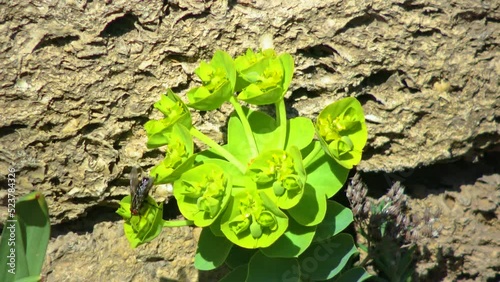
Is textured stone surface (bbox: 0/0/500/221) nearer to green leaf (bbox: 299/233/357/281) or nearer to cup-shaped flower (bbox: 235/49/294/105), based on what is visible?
cup-shaped flower (bbox: 235/49/294/105)

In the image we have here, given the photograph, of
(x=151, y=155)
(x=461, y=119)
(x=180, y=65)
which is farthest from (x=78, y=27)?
(x=461, y=119)

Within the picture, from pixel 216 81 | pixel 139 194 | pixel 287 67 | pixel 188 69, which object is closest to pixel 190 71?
pixel 188 69

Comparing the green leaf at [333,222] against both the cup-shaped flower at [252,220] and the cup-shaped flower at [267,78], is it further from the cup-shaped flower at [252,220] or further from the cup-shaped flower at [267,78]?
the cup-shaped flower at [267,78]

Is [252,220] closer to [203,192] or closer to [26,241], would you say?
[203,192]

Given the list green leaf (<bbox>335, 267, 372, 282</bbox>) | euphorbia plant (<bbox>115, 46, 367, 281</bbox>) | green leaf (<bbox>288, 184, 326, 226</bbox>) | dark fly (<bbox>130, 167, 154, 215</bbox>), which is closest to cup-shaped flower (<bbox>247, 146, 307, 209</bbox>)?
euphorbia plant (<bbox>115, 46, 367, 281</bbox>)

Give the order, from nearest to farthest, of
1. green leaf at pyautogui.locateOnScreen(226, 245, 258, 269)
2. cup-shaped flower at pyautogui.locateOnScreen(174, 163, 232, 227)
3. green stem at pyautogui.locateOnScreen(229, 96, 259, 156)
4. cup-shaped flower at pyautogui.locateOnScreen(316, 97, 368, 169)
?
cup-shaped flower at pyautogui.locateOnScreen(174, 163, 232, 227), cup-shaped flower at pyautogui.locateOnScreen(316, 97, 368, 169), green stem at pyautogui.locateOnScreen(229, 96, 259, 156), green leaf at pyautogui.locateOnScreen(226, 245, 258, 269)

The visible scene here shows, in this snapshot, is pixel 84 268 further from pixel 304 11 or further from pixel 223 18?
pixel 304 11
